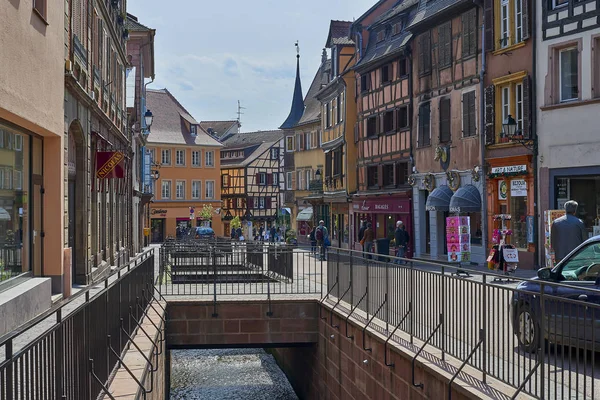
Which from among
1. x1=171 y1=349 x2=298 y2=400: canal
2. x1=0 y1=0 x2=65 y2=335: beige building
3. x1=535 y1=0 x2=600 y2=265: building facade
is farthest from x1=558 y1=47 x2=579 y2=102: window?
x1=0 y1=0 x2=65 y2=335: beige building

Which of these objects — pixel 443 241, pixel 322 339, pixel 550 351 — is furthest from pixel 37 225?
pixel 443 241

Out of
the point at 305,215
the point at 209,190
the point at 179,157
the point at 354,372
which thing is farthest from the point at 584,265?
the point at 209,190

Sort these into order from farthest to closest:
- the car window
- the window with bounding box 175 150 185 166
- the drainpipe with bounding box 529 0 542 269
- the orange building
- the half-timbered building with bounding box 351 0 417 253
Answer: the window with bounding box 175 150 185 166
the orange building
the half-timbered building with bounding box 351 0 417 253
the drainpipe with bounding box 529 0 542 269
the car window

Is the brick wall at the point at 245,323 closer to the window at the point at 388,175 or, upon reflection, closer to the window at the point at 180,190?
the window at the point at 388,175

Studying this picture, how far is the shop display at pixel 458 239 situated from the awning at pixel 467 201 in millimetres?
3609

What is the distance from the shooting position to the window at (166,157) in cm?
8338

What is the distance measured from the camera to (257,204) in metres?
93.8

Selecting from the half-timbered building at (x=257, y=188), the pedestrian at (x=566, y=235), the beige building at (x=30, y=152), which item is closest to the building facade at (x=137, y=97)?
the beige building at (x=30, y=152)

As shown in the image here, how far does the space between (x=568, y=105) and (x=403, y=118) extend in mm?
13331

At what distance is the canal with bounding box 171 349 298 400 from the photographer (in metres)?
19.8

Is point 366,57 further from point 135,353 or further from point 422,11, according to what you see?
point 135,353

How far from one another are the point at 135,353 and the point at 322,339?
5.85 metres

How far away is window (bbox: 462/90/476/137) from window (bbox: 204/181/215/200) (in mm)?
55838

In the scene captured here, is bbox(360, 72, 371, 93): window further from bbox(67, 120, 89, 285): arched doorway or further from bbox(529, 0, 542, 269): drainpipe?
bbox(67, 120, 89, 285): arched doorway
